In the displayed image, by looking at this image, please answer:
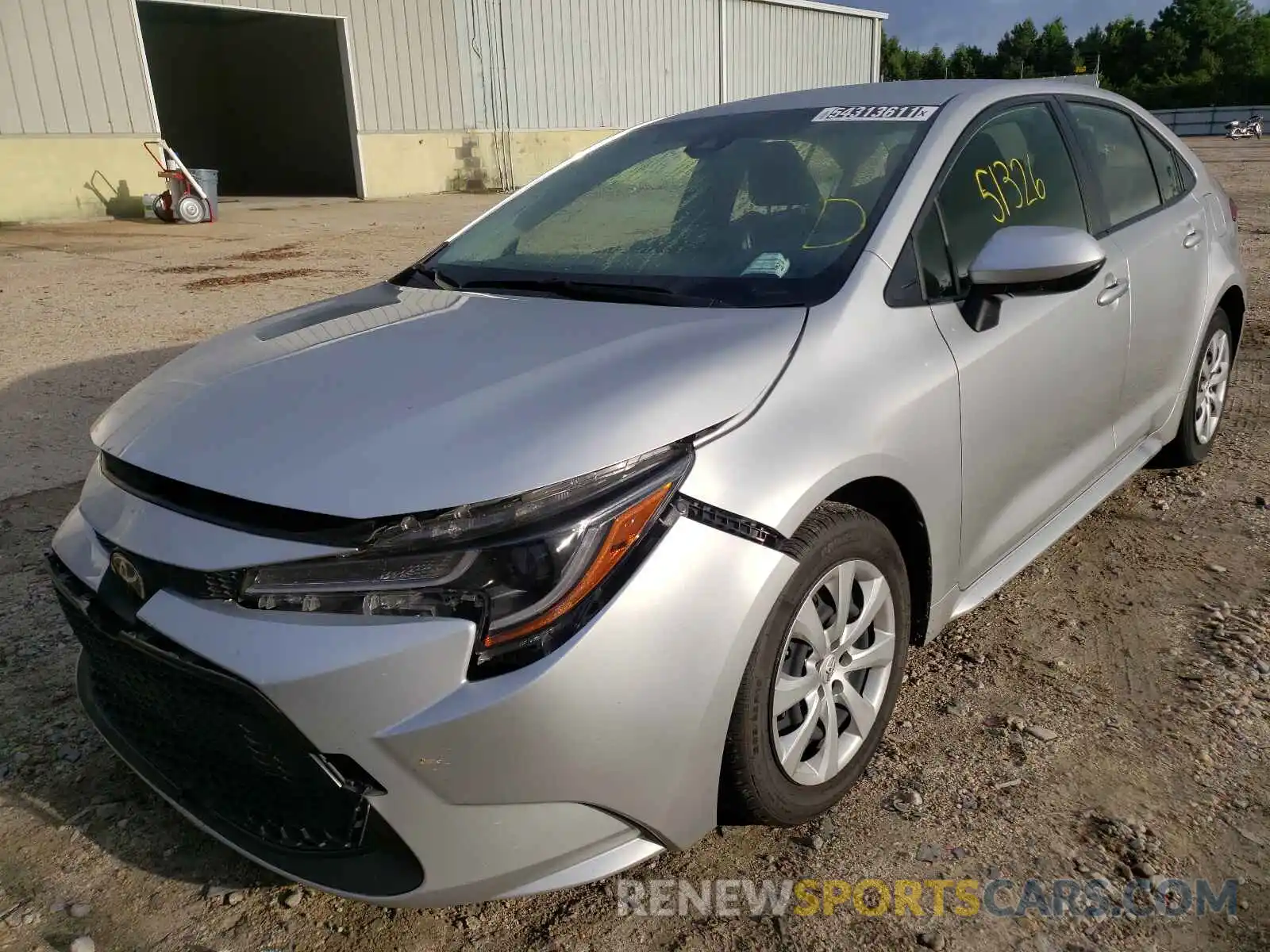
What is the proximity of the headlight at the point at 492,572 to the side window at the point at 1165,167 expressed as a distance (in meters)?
3.06

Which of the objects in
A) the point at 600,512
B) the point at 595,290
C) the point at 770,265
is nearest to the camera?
the point at 600,512

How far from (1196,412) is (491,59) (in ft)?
63.5

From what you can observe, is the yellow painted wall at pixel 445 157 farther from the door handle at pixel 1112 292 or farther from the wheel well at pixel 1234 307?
the door handle at pixel 1112 292

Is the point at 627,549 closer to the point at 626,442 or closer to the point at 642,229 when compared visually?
the point at 626,442

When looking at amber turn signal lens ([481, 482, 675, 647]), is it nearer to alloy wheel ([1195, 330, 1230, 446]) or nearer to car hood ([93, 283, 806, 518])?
car hood ([93, 283, 806, 518])

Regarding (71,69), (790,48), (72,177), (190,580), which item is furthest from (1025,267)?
(790,48)

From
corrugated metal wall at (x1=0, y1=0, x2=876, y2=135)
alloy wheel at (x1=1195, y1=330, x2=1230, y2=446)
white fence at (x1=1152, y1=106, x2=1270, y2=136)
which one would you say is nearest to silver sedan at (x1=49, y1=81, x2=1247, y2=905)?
alloy wheel at (x1=1195, y1=330, x2=1230, y2=446)

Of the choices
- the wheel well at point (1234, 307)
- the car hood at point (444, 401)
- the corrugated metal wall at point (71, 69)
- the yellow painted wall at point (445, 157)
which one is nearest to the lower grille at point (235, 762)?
the car hood at point (444, 401)

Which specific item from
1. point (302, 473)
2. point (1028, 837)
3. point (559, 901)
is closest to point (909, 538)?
point (1028, 837)

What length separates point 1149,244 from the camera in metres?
3.34

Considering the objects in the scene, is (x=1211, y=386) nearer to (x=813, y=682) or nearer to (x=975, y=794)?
(x=975, y=794)

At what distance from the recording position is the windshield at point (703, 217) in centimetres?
242

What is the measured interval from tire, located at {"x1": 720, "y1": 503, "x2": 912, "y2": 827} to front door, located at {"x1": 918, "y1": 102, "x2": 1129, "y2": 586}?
0.38 metres

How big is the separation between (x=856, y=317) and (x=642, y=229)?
0.90m
